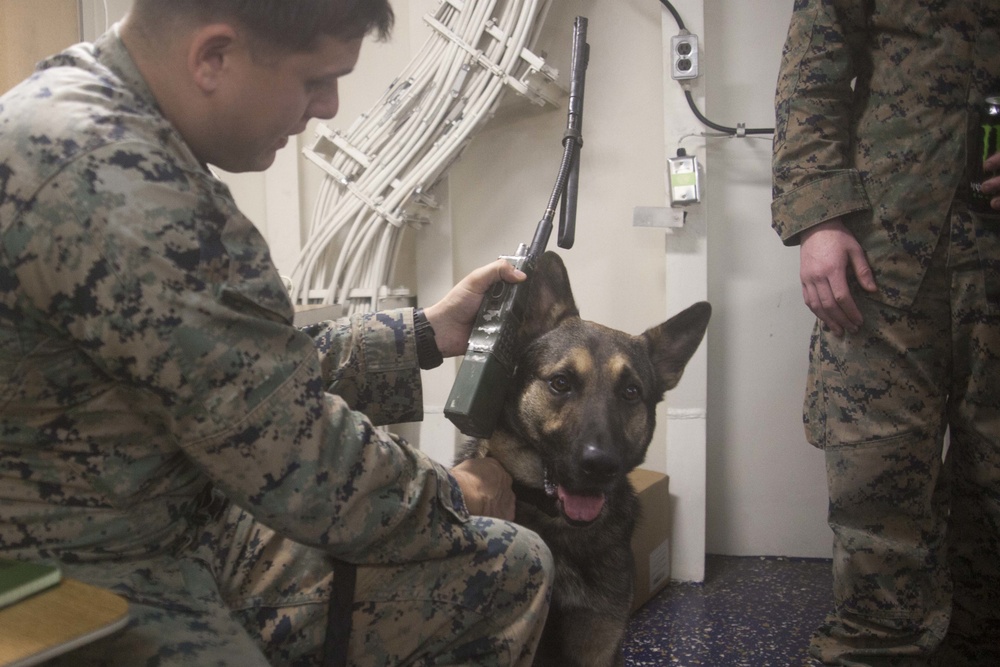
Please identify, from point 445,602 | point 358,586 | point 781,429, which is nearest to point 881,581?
point 781,429

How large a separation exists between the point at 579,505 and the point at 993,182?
2.95 ft

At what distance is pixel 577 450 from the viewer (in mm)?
1278

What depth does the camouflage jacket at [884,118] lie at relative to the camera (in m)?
1.27

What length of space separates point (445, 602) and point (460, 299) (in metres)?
0.56

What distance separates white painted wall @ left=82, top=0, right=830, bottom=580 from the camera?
1.98 metres

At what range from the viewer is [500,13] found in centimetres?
195

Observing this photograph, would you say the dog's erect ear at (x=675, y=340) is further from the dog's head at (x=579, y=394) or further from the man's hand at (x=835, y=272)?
the man's hand at (x=835, y=272)

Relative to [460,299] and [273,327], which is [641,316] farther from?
[273,327]

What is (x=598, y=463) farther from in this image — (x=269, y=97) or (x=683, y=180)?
(x=683, y=180)

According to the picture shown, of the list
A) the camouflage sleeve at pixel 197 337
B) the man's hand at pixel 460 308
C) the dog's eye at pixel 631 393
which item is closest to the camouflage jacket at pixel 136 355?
the camouflage sleeve at pixel 197 337

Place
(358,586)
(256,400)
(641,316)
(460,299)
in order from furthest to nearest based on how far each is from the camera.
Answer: (641,316) → (460,299) → (358,586) → (256,400)

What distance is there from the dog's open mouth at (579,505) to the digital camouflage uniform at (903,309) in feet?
1.53

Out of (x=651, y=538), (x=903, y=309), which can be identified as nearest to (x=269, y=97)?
(x=903, y=309)

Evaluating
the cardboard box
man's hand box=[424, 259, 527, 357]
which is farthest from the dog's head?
the cardboard box
